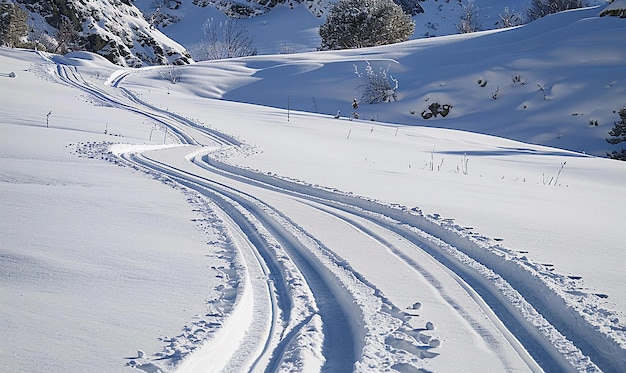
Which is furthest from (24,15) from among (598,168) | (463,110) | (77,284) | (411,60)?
(77,284)

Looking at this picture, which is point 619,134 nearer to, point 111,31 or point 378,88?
point 378,88

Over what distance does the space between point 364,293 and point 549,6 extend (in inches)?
1584

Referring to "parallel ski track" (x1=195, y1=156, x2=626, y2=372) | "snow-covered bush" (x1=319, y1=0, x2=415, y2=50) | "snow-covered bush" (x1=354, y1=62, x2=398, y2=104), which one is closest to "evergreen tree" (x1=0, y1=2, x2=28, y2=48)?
"snow-covered bush" (x1=319, y1=0, x2=415, y2=50)

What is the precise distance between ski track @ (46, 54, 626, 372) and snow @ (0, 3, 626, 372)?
15mm

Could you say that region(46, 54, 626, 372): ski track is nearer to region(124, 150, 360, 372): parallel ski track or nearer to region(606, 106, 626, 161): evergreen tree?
region(124, 150, 360, 372): parallel ski track

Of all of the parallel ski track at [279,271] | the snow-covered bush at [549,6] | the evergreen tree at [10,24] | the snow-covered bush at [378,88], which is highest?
the snow-covered bush at [549,6]

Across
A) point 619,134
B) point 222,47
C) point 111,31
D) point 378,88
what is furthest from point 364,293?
point 222,47

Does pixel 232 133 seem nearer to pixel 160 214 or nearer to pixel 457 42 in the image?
pixel 160 214

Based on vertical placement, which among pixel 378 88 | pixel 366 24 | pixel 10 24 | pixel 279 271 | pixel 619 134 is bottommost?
pixel 279 271

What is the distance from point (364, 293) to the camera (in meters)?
3.11

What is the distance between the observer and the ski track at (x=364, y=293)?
8.25ft

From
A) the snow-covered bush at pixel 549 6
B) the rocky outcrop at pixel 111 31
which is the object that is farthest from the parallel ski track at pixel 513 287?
the snow-covered bush at pixel 549 6

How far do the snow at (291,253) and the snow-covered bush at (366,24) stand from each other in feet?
64.2

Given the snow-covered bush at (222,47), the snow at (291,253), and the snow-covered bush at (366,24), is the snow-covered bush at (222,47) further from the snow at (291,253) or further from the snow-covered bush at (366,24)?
the snow at (291,253)
